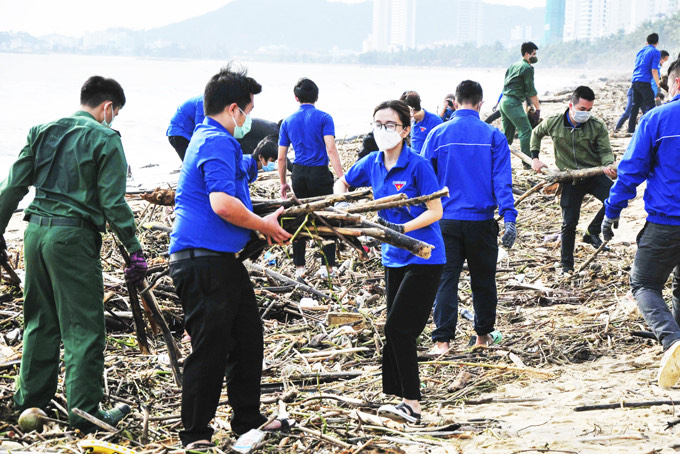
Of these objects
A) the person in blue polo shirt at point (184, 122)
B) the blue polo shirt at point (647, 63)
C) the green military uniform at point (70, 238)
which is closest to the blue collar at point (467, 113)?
the green military uniform at point (70, 238)

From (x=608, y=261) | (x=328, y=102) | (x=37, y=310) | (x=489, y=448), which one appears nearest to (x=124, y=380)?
(x=37, y=310)

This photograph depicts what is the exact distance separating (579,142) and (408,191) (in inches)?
161

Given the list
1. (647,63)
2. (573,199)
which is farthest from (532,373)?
(647,63)

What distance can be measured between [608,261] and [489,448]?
534 centimetres

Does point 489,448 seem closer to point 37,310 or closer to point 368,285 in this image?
point 37,310

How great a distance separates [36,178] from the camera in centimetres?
462

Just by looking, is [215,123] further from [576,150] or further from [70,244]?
[576,150]

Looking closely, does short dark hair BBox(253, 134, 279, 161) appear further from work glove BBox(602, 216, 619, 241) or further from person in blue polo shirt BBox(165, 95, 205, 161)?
work glove BBox(602, 216, 619, 241)

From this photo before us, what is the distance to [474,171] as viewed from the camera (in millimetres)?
6020

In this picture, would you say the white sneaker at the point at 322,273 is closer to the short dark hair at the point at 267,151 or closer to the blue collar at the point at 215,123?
the short dark hair at the point at 267,151

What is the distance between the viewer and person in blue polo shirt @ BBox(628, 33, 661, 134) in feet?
52.0

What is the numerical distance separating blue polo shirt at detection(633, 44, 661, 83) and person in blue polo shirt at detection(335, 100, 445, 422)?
1283cm

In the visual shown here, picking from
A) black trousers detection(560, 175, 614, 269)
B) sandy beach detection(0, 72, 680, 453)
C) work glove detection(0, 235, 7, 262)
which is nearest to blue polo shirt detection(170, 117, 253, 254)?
sandy beach detection(0, 72, 680, 453)

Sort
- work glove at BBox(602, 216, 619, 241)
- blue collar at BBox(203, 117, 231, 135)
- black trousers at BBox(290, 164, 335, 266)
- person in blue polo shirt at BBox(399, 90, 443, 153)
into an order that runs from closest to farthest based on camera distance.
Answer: blue collar at BBox(203, 117, 231, 135), work glove at BBox(602, 216, 619, 241), person in blue polo shirt at BBox(399, 90, 443, 153), black trousers at BBox(290, 164, 335, 266)
